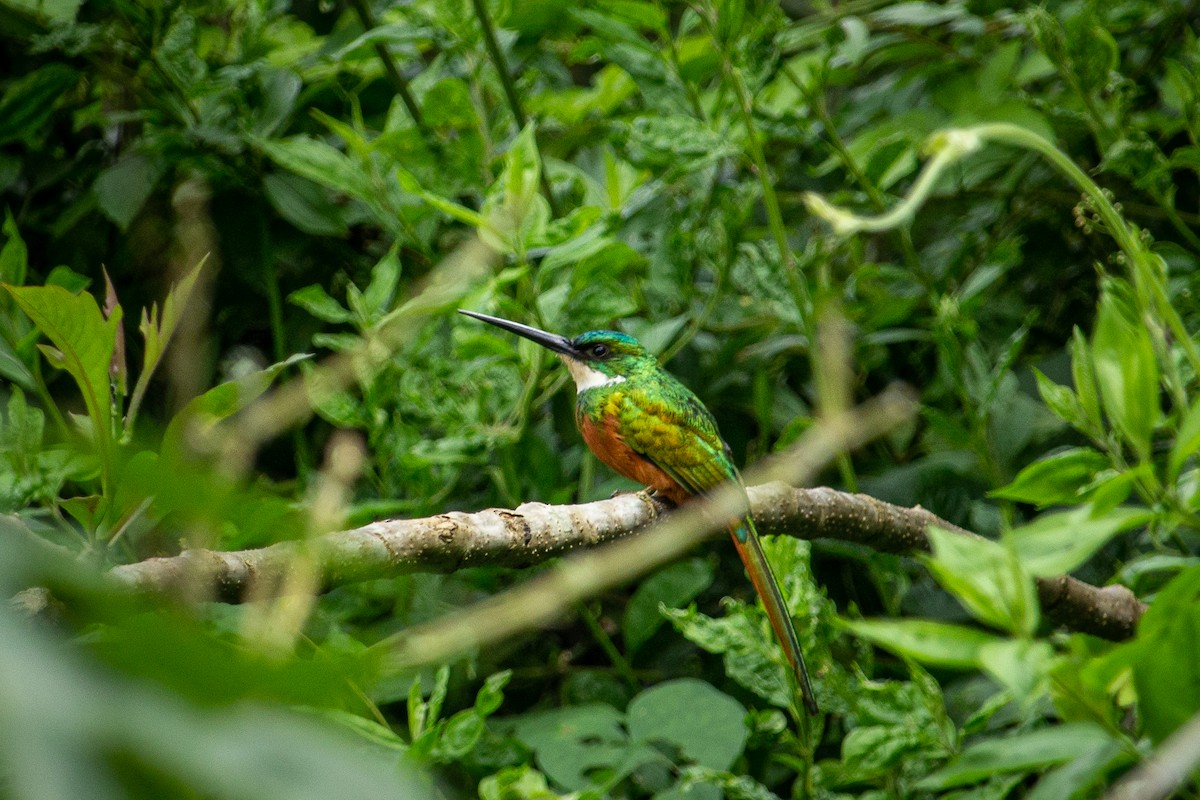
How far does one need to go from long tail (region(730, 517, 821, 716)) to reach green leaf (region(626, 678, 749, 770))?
4.1 inches

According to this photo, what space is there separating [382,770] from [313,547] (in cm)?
13

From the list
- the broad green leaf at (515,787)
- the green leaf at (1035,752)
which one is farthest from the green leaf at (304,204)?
the green leaf at (1035,752)

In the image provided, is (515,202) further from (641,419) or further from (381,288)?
(641,419)

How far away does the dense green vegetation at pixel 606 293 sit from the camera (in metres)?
1.21

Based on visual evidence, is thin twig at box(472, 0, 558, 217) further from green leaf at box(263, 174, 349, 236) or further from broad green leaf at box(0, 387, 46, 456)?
broad green leaf at box(0, 387, 46, 456)

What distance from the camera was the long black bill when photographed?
59.2 inches

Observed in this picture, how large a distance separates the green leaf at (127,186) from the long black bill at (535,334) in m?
0.62

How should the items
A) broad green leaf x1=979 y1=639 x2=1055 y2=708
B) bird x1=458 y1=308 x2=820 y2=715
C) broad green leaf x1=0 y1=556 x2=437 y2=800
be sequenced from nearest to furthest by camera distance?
1. broad green leaf x1=0 y1=556 x2=437 y2=800
2. broad green leaf x1=979 y1=639 x2=1055 y2=708
3. bird x1=458 y1=308 x2=820 y2=715

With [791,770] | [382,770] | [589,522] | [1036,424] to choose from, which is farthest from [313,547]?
[1036,424]

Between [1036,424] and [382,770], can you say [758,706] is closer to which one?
[1036,424]

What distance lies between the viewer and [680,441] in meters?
1.66

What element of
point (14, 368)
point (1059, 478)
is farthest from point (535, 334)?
point (1059, 478)

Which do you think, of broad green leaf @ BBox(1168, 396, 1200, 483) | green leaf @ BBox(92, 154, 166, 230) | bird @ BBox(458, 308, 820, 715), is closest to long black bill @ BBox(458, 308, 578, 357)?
bird @ BBox(458, 308, 820, 715)

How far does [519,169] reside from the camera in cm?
145
